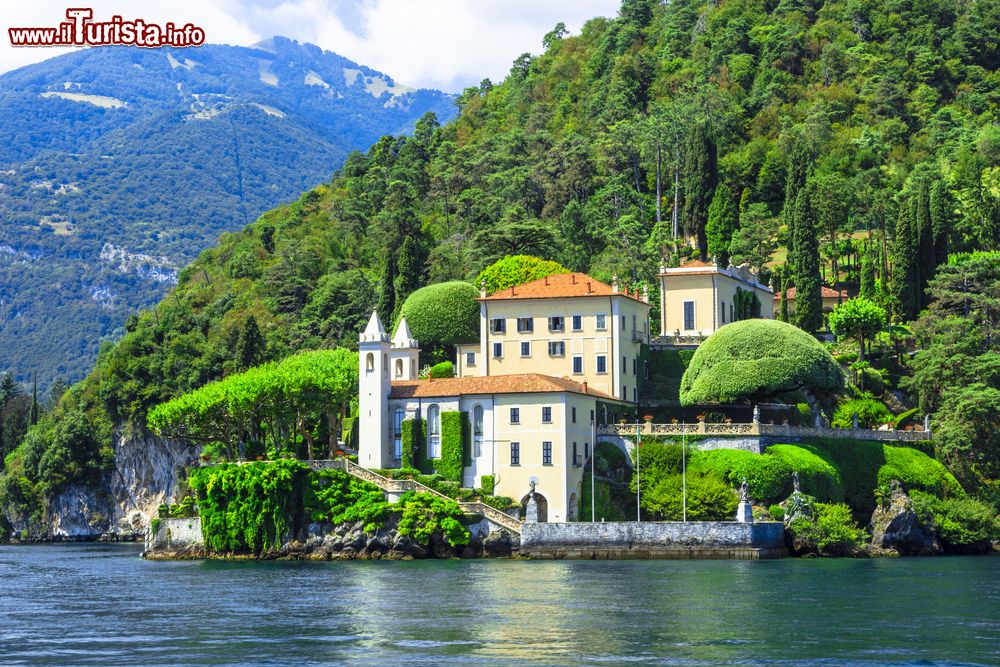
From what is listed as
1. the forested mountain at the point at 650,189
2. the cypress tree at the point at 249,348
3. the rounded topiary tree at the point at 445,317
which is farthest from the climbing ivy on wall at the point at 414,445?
the cypress tree at the point at 249,348

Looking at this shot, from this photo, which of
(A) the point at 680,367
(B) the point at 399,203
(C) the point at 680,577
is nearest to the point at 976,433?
(A) the point at 680,367

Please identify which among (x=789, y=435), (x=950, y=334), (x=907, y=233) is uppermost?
(x=907, y=233)

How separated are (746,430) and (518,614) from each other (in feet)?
105

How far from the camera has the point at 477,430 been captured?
8262cm

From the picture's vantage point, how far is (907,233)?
99.8m

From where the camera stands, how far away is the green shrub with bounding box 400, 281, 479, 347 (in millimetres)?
98625

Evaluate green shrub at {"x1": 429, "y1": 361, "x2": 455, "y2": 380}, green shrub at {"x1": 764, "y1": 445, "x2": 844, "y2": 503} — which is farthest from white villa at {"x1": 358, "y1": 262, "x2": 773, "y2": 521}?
green shrub at {"x1": 764, "y1": 445, "x2": 844, "y2": 503}

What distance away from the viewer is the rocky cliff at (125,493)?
119 metres

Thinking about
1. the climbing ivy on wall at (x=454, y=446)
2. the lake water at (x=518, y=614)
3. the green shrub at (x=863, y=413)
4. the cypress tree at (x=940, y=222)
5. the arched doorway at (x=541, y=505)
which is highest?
the cypress tree at (x=940, y=222)

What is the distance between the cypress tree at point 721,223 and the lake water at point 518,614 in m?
46.7

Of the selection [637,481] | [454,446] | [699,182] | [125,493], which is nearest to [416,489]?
[454,446]

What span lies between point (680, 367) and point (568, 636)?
48043mm

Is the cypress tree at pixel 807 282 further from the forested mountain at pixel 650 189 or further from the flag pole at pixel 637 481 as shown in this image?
the flag pole at pixel 637 481

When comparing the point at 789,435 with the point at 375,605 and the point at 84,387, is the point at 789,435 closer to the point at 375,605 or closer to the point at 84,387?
the point at 375,605
